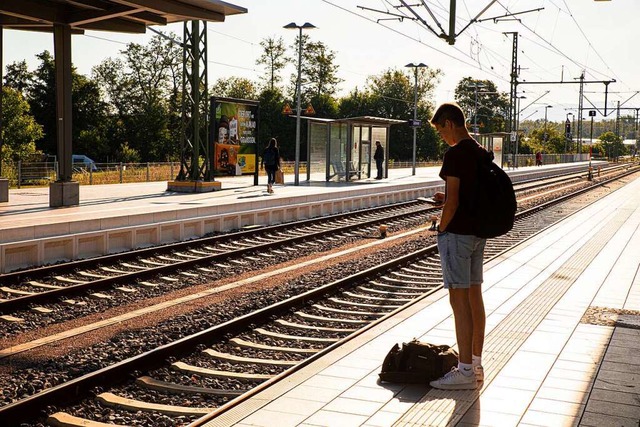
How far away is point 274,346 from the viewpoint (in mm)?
8250

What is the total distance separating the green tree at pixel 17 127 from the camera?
168 ft

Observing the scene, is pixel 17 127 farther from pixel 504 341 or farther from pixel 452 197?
pixel 452 197

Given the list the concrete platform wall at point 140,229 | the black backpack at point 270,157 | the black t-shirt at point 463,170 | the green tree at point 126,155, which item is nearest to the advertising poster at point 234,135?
the black backpack at point 270,157

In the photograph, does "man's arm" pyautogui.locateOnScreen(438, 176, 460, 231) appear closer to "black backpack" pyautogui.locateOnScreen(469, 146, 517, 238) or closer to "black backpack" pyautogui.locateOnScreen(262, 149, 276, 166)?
"black backpack" pyautogui.locateOnScreen(469, 146, 517, 238)

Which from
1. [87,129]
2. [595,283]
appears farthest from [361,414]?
[87,129]

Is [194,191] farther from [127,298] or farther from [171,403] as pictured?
[171,403]

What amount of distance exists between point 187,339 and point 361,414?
2.78 metres

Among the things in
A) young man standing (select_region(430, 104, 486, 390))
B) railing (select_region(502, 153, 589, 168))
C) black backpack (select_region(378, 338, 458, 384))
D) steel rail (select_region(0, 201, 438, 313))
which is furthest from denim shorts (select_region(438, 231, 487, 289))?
railing (select_region(502, 153, 589, 168))

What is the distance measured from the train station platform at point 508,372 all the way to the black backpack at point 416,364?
2.7 inches

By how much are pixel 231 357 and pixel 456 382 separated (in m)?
2.49

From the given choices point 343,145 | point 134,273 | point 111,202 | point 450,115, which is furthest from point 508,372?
point 343,145

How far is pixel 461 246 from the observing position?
5773 mm

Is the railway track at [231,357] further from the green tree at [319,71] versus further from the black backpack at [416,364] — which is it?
the green tree at [319,71]

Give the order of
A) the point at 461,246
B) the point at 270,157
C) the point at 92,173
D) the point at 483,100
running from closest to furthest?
the point at 461,246 → the point at 270,157 → the point at 92,173 → the point at 483,100
